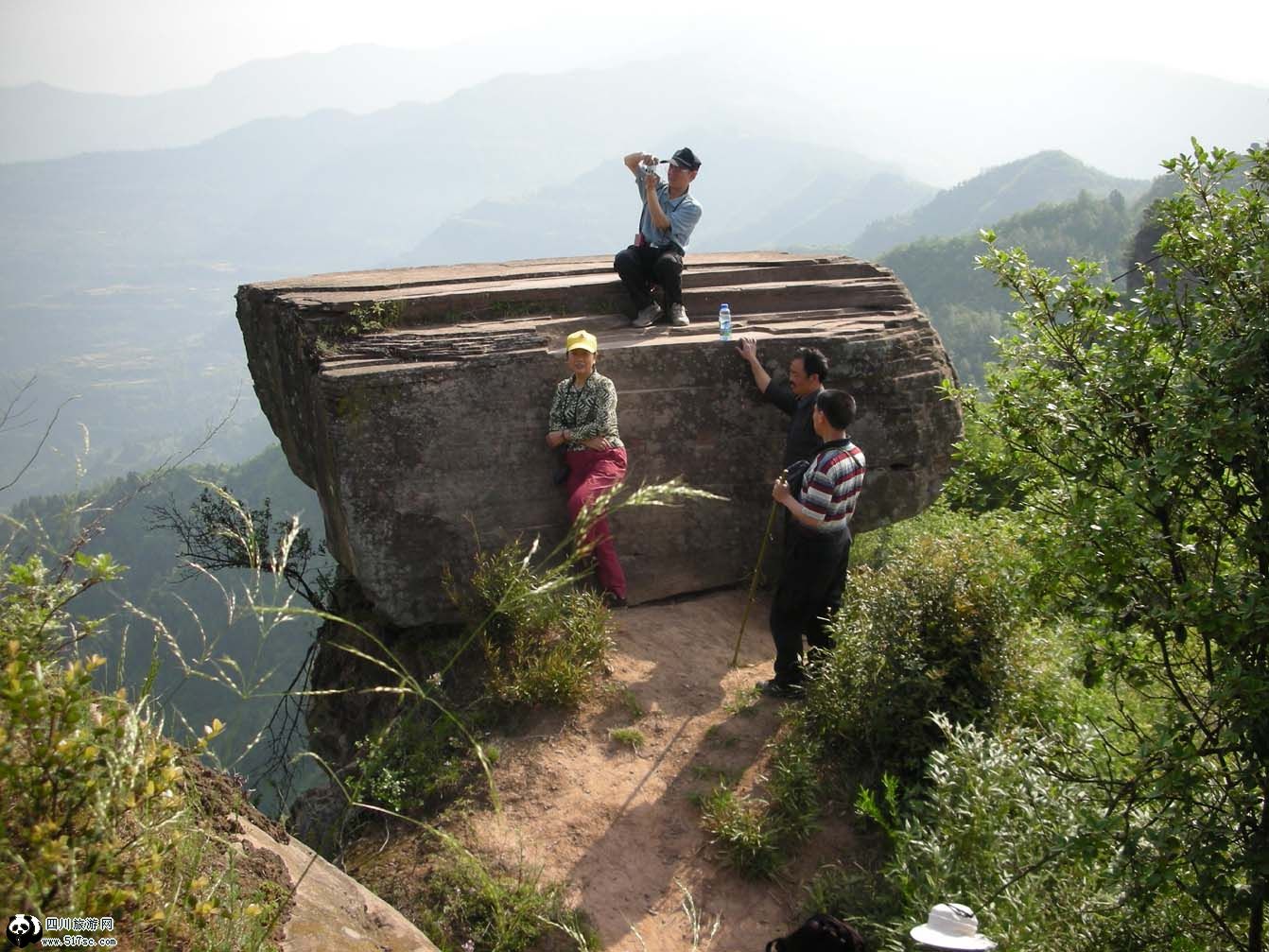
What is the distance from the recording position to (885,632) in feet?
18.0

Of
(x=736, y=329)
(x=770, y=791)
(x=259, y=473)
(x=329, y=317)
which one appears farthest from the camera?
(x=259, y=473)

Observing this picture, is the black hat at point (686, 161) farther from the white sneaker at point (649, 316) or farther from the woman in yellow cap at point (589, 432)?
the woman in yellow cap at point (589, 432)

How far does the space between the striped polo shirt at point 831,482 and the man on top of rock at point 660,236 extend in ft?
8.37

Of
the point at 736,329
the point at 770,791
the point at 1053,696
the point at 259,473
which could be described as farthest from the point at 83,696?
the point at 259,473

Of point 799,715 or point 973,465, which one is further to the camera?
point 799,715

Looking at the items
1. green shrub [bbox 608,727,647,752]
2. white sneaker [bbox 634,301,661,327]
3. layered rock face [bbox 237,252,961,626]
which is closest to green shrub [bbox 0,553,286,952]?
green shrub [bbox 608,727,647,752]

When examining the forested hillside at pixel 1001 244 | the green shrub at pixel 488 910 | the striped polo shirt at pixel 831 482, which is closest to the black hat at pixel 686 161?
the striped polo shirt at pixel 831 482

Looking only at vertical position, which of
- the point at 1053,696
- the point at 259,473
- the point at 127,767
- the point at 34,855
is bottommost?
the point at 259,473

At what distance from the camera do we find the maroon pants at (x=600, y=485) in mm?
6555

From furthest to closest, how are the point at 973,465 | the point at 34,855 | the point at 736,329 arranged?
1. the point at 736,329
2. the point at 973,465
3. the point at 34,855

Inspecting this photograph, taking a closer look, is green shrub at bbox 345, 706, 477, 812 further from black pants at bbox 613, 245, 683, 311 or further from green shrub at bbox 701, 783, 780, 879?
black pants at bbox 613, 245, 683, 311

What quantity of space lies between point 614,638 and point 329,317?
3.21 meters

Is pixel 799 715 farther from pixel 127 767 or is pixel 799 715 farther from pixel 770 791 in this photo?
pixel 127 767

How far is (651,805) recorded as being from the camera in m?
5.36
